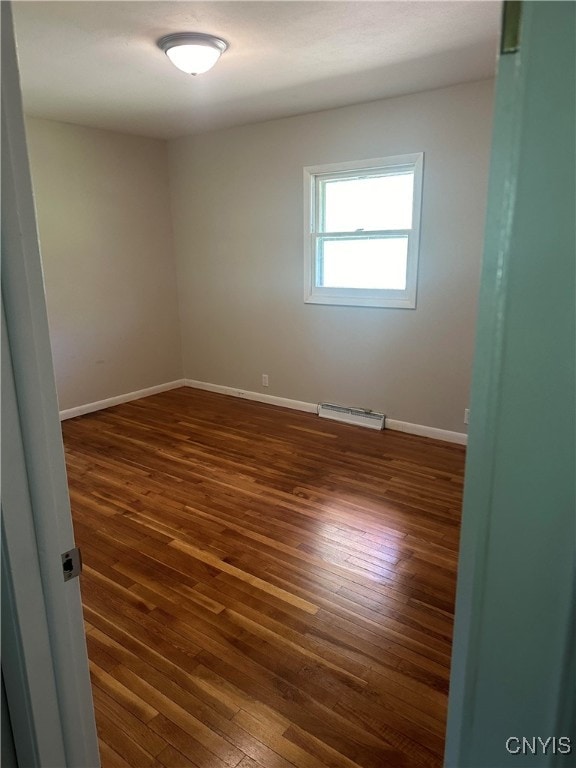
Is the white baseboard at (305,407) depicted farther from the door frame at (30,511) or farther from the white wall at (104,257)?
the door frame at (30,511)

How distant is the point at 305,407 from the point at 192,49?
3046 mm

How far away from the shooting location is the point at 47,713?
0.93 m

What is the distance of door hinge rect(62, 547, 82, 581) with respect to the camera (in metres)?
0.91

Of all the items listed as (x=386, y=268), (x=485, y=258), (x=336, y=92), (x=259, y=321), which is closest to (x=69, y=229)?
(x=259, y=321)

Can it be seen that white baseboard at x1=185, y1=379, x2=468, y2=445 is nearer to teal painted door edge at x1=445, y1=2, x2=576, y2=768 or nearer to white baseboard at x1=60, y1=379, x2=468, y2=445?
white baseboard at x1=60, y1=379, x2=468, y2=445

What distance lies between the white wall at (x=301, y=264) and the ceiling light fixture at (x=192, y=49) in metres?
1.61

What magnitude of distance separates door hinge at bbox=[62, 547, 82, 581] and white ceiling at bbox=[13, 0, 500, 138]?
2352 millimetres

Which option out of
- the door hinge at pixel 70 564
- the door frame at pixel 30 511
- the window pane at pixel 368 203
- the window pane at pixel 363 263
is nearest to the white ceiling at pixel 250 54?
the window pane at pixel 368 203

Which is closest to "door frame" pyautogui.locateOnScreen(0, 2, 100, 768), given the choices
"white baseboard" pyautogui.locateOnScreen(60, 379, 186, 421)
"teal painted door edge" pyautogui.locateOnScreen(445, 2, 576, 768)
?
"teal painted door edge" pyautogui.locateOnScreen(445, 2, 576, 768)

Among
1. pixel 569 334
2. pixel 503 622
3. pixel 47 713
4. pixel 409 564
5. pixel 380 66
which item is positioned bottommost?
pixel 409 564

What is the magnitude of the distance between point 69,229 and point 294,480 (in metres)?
3.10

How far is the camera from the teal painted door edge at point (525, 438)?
1.61 ft

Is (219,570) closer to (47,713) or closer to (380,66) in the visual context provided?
(47,713)

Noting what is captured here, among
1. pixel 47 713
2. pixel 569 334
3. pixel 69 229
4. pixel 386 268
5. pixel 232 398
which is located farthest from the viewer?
pixel 232 398
